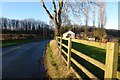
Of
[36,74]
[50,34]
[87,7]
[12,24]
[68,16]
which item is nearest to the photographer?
[36,74]

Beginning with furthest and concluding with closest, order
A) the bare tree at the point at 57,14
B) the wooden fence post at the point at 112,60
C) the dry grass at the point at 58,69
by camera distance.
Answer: the bare tree at the point at 57,14, the dry grass at the point at 58,69, the wooden fence post at the point at 112,60

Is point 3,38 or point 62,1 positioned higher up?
point 62,1

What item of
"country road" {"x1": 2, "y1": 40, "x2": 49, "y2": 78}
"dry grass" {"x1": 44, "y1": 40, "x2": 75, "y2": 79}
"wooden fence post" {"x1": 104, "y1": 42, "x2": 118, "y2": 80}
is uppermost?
"wooden fence post" {"x1": 104, "y1": 42, "x2": 118, "y2": 80}

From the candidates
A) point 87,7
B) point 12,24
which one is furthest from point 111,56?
point 12,24

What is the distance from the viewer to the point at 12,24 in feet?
292

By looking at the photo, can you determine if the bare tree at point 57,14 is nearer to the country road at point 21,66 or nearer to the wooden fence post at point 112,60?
the country road at point 21,66

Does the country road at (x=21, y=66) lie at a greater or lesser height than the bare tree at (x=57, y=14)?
lesser

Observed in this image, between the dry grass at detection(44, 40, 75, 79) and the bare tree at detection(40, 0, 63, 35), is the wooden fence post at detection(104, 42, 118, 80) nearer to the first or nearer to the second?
the dry grass at detection(44, 40, 75, 79)

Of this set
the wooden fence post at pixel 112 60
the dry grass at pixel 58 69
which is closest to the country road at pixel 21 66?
the dry grass at pixel 58 69

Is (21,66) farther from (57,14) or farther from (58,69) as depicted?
(57,14)

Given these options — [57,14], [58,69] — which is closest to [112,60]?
[58,69]

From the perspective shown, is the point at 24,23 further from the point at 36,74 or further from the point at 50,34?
the point at 36,74

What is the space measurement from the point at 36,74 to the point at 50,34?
289 ft

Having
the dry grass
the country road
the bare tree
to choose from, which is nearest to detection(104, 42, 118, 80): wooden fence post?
the dry grass
